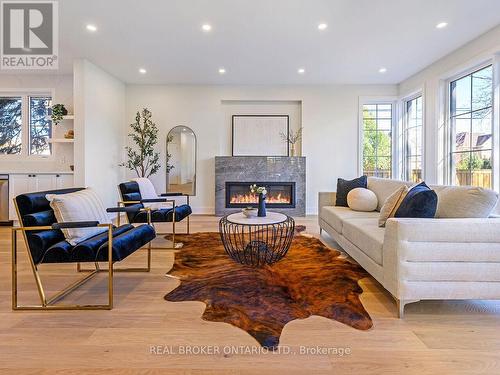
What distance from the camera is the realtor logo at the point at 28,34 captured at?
3.46 meters

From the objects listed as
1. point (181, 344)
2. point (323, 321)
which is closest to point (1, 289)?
point (181, 344)

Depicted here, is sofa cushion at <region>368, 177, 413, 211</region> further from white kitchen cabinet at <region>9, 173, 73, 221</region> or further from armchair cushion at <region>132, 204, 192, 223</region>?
white kitchen cabinet at <region>9, 173, 73, 221</region>

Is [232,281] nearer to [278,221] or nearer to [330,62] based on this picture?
[278,221]

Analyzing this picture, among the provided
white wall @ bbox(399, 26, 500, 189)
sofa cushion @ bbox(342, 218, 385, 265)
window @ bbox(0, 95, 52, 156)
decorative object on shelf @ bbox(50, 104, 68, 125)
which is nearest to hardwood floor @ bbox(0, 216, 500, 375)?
sofa cushion @ bbox(342, 218, 385, 265)

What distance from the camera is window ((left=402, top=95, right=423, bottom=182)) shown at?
5699 mm

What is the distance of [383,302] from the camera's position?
Answer: 7.40 ft

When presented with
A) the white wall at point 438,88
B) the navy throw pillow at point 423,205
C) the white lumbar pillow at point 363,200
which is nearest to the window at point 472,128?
the white wall at point 438,88

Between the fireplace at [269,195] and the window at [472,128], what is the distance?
9.48 feet

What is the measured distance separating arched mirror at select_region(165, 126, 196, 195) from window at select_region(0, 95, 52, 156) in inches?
90.9

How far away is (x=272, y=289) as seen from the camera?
8.05 ft

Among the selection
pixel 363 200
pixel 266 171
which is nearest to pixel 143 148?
pixel 266 171

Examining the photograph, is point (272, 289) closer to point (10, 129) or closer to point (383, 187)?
point (383, 187)

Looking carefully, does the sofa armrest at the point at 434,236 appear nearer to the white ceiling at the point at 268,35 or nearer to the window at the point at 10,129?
the white ceiling at the point at 268,35

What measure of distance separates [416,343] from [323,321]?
540 mm
